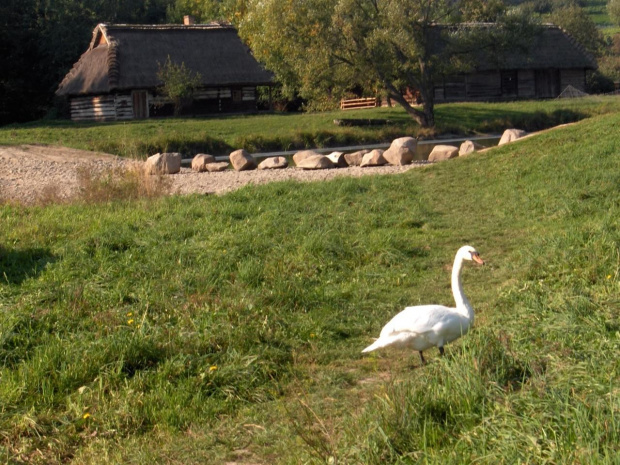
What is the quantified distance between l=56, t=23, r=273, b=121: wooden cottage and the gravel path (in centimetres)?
1255

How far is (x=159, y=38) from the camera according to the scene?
140ft

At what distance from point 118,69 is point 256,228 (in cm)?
3118

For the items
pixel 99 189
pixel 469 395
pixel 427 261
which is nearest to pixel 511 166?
pixel 427 261

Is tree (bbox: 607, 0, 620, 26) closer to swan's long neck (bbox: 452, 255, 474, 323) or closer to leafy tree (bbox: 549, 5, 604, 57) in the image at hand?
leafy tree (bbox: 549, 5, 604, 57)

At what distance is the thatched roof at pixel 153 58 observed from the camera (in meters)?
40.1

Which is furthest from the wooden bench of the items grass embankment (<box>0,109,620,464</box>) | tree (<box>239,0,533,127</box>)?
grass embankment (<box>0,109,620,464</box>)

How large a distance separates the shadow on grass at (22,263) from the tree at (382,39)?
23.8m

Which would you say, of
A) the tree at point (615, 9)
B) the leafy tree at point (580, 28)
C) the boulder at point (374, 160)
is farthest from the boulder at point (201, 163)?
the tree at point (615, 9)

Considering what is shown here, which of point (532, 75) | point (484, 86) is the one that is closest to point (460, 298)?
point (484, 86)

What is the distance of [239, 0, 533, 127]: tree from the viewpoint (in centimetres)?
3206

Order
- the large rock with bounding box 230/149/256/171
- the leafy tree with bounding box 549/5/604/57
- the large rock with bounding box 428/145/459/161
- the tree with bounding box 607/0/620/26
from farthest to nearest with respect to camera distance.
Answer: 1. the tree with bounding box 607/0/620/26
2. the leafy tree with bounding box 549/5/604/57
3. the large rock with bounding box 230/149/256/171
4. the large rock with bounding box 428/145/459/161

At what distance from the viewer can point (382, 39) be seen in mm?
31766

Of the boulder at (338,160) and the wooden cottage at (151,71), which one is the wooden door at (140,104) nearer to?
the wooden cottage at (151,71)

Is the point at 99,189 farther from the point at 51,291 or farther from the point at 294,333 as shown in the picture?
the point at 294,333
